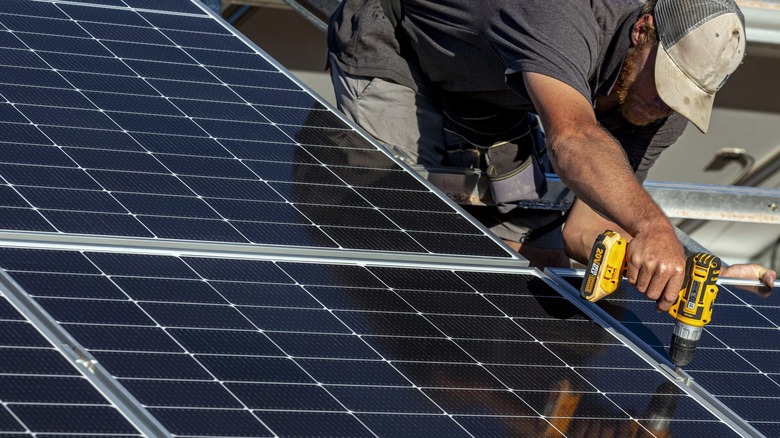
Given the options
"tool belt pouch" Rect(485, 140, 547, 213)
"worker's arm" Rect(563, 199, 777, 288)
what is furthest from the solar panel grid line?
"worker's arm" Rect(563, 199, 777, 288)

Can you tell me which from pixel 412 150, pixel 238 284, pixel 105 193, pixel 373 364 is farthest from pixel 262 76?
pixel 373 364

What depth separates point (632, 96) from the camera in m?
5.61

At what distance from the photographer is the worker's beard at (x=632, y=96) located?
547cm

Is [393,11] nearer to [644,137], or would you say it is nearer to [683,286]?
[644,137]

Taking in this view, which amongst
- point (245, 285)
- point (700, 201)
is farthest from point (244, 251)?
point (700, 201)

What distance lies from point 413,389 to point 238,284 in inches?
28.1

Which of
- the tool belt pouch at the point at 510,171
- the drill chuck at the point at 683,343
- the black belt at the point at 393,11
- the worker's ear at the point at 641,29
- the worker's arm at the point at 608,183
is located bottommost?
the drill chuck at the point at 683,343

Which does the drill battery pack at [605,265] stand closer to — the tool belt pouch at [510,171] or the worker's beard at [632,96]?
the worker's beard at [632,96]

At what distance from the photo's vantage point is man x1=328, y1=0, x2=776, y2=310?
15.8 feet

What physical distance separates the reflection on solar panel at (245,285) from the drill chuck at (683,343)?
0.30 ft

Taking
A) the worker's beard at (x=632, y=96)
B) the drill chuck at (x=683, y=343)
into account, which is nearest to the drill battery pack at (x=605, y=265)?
the drill chuck at (x=683, y=343)

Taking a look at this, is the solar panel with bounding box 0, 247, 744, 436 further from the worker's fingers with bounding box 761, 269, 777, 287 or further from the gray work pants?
the gray work pants

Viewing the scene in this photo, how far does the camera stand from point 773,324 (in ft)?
16.8

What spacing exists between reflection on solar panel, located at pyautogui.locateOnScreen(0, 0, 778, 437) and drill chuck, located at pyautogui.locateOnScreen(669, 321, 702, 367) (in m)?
0.09
